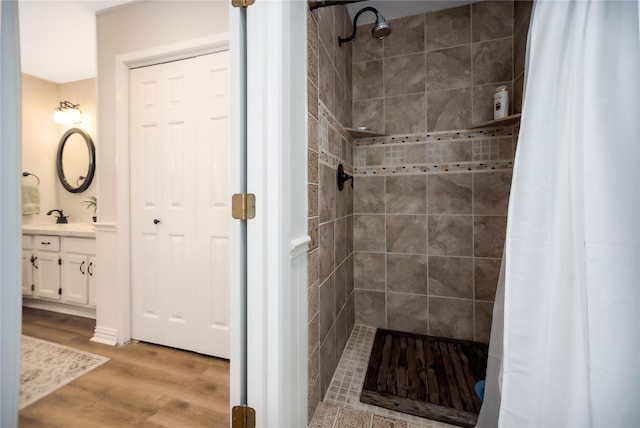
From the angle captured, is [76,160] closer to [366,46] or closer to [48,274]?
[48,274]

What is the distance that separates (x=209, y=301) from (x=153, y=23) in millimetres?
2027

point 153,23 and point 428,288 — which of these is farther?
point 428,288

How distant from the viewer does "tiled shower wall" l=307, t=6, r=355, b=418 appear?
4.16 feet

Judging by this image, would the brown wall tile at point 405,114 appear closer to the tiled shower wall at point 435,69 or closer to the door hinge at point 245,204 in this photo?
the tiled shower wall at point 435,69

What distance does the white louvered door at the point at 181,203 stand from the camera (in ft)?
6.26

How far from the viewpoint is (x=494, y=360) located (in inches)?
44.2

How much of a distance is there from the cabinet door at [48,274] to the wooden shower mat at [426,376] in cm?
261

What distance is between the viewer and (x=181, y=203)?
1998 mm

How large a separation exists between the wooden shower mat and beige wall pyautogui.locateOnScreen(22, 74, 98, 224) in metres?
2.71

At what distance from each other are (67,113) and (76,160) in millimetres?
426

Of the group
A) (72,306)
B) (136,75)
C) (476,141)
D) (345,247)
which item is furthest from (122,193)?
(476,141)

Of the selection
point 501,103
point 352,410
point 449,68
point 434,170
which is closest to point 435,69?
point 449,68

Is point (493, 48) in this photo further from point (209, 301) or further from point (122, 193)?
point (122, 193)

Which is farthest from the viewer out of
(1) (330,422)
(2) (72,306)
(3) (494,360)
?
(2) (72,306)
